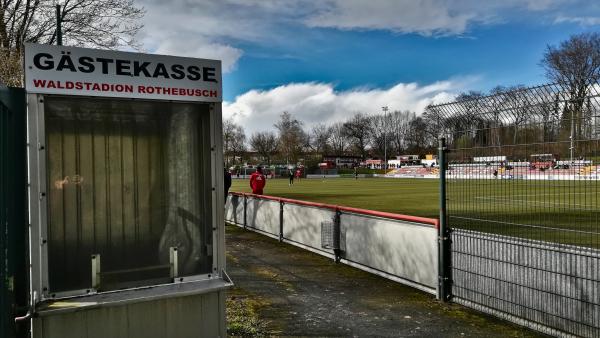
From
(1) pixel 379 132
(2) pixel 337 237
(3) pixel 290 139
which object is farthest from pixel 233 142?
(2) pixel 337 237

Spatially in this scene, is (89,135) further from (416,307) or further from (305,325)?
(416,307)

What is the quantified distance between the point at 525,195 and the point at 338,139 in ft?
380

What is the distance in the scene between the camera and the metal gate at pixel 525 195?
4496 mm

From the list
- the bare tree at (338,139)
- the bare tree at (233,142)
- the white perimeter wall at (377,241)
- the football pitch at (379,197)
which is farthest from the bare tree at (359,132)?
the white perimeter wall at (377,241)

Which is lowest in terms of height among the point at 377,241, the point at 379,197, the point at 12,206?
the point at 379,197

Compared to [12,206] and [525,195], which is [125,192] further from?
[525,195]

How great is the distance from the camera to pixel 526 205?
205 inches

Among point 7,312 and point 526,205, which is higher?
point 526,205

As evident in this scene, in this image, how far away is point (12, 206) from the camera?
3361 millimetres

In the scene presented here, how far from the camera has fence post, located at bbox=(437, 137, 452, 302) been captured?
20.1 feet

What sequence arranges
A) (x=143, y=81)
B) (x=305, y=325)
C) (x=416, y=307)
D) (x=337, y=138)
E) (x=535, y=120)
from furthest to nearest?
1. (x=337, y=138)
2. (x=416, y=307)
3. (x=305, y=325)
4. (x=535, y=120)
5. (x=143, y=81)

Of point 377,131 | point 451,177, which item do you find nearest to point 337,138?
point 377,131

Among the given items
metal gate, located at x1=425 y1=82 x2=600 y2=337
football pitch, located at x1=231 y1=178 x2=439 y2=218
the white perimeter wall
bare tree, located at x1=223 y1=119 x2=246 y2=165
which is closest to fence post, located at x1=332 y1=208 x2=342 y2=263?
the white perimeter wall

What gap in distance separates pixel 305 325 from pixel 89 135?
318cm
